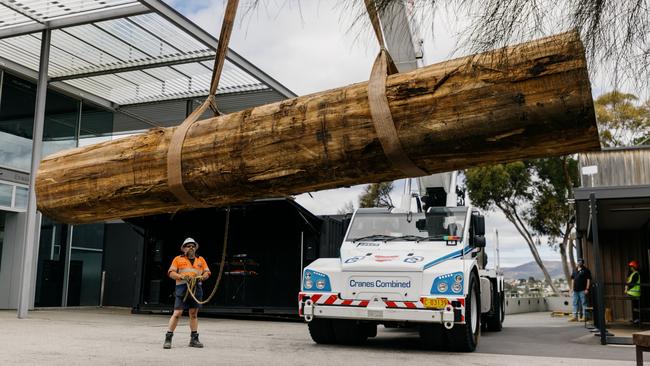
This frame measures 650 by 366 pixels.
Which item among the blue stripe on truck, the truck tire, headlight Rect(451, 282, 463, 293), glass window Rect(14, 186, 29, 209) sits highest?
glass window Rect(14, 186, 29, 209)

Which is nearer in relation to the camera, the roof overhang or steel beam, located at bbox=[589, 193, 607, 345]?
steel beam, located at bbox=[589, 193, 607, 345]

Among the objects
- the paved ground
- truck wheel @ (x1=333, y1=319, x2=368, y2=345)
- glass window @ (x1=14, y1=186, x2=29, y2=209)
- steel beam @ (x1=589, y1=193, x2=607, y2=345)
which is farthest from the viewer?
glass window @ (x1=14, y1=186, x2=29, y2=209)

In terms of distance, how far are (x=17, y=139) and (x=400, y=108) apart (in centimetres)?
1619

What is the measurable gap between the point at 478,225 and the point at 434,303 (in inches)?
103

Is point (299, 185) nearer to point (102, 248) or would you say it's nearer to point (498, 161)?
point (498, 161)

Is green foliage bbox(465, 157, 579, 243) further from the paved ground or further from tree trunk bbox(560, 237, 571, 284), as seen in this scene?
the paved ground

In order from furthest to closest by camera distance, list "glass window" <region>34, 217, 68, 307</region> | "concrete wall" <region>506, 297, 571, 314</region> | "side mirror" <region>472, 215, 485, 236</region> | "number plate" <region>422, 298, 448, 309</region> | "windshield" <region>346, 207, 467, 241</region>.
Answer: "concrete wall" <region>506, 297, 571, 314</region>, "glass window" <region>34, 217, 68, 307</region>, "side mirror" <region>472, 215, 485, 236</region>, "windshield" <region>346, 207, 467, 241</region>, "number plate" <region>422, 298, 448, 309</region>

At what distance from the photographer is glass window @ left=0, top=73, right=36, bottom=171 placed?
1666 cm

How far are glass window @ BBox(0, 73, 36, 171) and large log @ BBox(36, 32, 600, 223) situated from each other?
13.2 m

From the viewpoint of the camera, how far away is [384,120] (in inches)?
137

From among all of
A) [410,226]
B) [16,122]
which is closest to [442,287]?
[410,226]

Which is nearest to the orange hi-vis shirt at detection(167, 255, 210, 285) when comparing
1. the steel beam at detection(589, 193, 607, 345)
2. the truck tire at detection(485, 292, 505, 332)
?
the steel beam at detection(589, 193, 607, 345)

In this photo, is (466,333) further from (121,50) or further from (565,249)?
(565,249)

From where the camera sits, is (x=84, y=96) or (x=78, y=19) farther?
(x=84, y=96)
